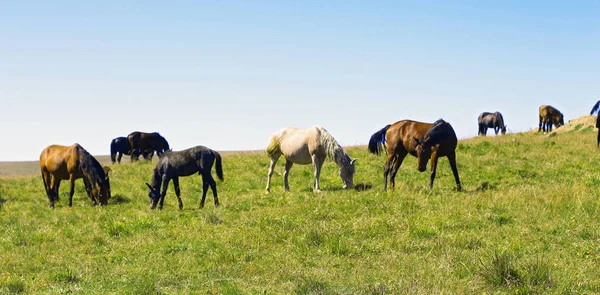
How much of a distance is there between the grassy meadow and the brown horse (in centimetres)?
60

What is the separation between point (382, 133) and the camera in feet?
65.7

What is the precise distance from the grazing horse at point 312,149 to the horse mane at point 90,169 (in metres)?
5.42

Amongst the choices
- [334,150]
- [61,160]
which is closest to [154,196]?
[61,160]

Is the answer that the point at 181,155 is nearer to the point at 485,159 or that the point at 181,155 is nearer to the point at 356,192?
the point at 356,192

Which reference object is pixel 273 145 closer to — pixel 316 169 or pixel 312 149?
pixel 312 149

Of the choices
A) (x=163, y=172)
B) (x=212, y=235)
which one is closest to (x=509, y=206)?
(x=212, y=235)

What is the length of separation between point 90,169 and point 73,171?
0.87 m

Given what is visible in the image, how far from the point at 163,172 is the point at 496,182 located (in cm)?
1040

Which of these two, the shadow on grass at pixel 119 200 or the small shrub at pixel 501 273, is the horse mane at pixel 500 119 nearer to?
the shadow on grass at pixel 119 200

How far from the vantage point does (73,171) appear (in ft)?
62.9

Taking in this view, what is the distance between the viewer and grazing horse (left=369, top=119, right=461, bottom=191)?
17.4 metres

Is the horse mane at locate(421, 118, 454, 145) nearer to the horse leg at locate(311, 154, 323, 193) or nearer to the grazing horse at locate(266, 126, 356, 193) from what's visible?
the grazing horse at locate(266, 126, 356, 193)

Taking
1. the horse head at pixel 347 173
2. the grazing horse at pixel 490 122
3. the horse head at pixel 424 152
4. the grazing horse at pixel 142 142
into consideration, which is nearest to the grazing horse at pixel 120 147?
the grazing horse at pixel 142 142

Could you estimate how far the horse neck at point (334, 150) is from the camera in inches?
712
